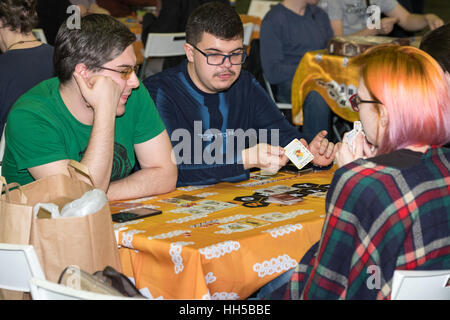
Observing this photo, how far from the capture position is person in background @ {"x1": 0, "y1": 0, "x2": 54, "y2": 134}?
9.85 ft

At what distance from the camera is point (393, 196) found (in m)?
1.38

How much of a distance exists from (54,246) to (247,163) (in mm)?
1084

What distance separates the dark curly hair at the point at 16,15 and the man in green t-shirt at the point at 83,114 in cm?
104

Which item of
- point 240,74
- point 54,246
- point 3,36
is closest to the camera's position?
point 54,246

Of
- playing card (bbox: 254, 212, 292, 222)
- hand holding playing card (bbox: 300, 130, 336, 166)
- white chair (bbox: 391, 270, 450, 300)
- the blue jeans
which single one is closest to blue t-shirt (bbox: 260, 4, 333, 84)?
the blue jeans

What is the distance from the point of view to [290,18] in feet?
15.4

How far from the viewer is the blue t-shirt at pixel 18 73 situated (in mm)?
2996

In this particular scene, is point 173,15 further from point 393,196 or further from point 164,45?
point 393,196

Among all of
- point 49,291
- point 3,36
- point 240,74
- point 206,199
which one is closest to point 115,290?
point 49,291

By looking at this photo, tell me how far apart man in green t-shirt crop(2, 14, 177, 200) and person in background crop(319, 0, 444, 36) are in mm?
3452

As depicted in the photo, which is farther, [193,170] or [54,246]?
[193,170]

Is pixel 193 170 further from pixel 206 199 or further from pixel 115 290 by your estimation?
pixel 115 290

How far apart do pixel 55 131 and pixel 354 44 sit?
271 centimetres

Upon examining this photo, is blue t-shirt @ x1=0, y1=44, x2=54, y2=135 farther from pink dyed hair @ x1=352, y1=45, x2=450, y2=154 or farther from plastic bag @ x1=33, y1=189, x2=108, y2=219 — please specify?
pink dyed hair @ x1=352, y1=45, x2=450, y2=154
